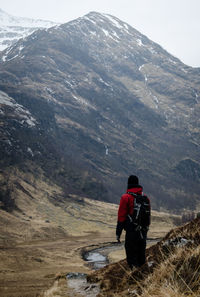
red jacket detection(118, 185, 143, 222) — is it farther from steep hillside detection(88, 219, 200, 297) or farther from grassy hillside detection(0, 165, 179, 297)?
grassy hillside detection(0, 165, 179, 297)

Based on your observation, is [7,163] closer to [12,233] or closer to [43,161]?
[43,161]

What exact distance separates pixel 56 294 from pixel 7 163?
154 m

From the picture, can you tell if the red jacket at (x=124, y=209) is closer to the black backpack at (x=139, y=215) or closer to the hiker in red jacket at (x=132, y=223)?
the hiker in red jacket at (x=132, y=223)

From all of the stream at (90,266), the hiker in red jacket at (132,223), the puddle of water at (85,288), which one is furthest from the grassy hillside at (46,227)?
the hiker in red jacket at (132,223)

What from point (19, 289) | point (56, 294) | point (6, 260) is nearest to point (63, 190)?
point (6, 260)

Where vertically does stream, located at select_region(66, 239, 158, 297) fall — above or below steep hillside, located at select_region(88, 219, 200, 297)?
below

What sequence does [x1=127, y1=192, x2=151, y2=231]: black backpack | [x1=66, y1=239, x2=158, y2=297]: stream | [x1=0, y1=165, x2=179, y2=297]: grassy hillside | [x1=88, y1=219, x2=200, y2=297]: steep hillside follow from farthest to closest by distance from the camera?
[x1=0, y1=165, x2=179, y2=297]: grassy hillside
[x1=66, y1=239, x2=158, y2=297]: stream
[x1=127, y1=192, x2=151, y2=231]: black backpack
[x1=88, y1=219, x2=200, y2=297]: steep hillside

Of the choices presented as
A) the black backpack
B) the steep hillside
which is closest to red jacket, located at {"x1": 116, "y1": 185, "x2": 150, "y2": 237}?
the black backpack

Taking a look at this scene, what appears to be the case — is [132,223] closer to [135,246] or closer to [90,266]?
[135,246]

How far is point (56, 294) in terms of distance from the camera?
40.7ft

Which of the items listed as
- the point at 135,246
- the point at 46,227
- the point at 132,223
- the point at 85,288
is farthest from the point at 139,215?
the point at 46,227

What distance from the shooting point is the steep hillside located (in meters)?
4.22

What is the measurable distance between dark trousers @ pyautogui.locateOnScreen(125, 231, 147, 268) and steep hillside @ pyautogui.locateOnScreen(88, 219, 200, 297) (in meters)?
0.25

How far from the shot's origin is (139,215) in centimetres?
866
